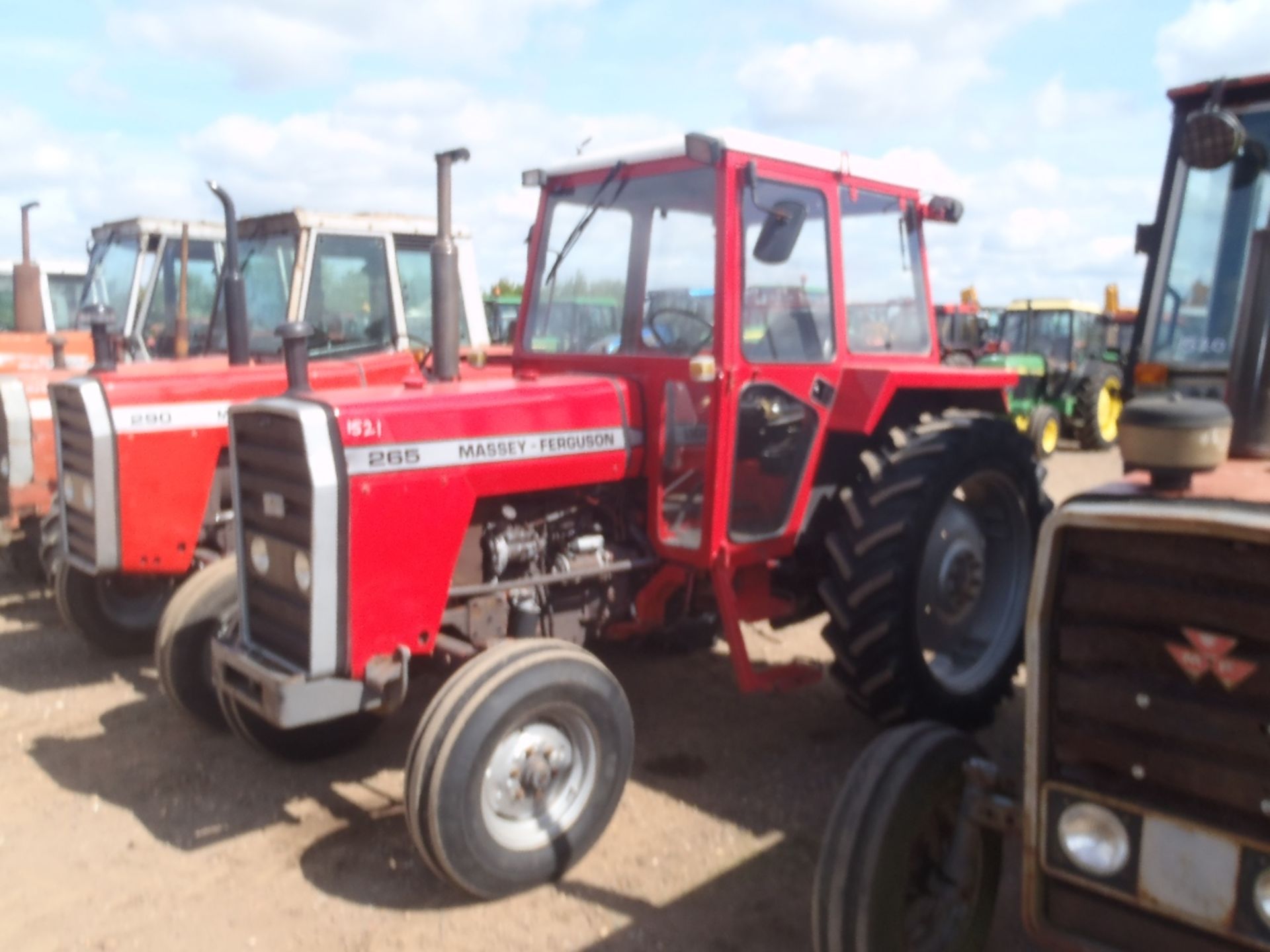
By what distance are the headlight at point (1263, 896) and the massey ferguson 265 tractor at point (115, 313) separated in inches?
229

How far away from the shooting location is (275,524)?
3.30 m

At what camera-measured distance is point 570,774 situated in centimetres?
327

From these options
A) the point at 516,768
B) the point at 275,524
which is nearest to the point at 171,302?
the point at 275,524

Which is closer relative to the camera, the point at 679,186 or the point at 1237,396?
the point at 1237,396

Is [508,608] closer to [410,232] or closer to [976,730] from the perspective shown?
[976,730]

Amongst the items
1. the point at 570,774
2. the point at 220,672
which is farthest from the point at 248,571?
the point at 570,774

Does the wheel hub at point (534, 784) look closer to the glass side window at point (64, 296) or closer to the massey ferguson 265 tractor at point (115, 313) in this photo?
the massey ferguson 265 tractor at point (115, 313)

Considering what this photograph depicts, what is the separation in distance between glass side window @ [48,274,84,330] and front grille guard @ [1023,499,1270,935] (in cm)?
1065

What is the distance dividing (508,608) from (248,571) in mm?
851

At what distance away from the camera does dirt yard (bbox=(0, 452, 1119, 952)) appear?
9.66ft

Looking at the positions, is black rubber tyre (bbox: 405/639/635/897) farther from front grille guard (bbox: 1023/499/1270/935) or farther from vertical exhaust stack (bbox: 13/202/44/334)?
vertical exhaust stack (bbox: 13/202/44/334)

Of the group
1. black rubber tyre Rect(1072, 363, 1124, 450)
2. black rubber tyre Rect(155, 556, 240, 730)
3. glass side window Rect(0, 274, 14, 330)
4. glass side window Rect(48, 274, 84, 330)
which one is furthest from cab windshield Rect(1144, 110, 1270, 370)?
glass side window Rect(0, 274, 14, 330)

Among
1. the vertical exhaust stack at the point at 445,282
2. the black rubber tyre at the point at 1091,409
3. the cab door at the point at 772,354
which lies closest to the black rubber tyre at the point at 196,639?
the vertical exhaust stack at the point at 445,282

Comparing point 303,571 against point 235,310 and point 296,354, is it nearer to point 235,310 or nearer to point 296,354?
point 296,354
